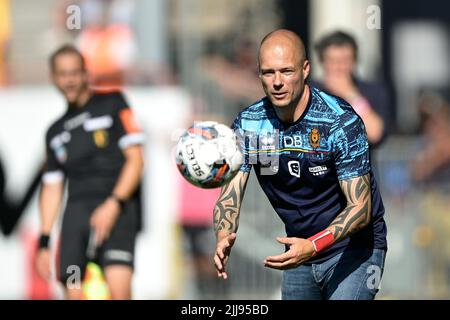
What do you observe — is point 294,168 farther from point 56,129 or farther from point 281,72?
point 56,129

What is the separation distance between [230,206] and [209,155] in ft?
1.49

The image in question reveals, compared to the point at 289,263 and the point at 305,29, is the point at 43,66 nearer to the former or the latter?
the point at 305,29

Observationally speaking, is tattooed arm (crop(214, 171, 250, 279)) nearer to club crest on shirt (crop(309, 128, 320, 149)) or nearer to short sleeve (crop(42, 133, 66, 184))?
club crest on shirt (crop(309, 128, 320, 149))

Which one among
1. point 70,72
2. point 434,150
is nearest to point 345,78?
point 70,72

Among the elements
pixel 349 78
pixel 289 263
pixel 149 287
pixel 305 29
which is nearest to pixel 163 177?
pixel 149 287

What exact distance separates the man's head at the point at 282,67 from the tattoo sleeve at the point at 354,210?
2.25 feet

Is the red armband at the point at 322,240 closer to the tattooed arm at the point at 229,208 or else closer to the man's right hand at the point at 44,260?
the tattooed arm at the point at 229,208

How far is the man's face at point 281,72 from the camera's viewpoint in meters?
7.67

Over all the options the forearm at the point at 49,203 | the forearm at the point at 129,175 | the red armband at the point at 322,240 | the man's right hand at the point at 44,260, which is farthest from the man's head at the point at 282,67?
the man's right hand at the point at 44,260

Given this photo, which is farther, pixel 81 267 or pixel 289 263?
pixel 81 267

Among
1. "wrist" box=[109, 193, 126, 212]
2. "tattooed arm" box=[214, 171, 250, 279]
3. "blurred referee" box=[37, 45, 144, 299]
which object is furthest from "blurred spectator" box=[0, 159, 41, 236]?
"tattooed arm" box=[214, 171, 250, 279]

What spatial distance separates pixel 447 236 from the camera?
46.8ft

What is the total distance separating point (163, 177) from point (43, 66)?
2.77 meters

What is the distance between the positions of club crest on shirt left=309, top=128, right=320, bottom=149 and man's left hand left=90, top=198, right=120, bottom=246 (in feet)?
13.0
